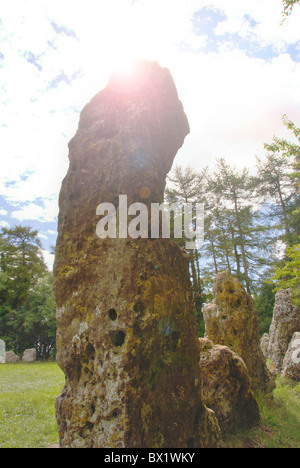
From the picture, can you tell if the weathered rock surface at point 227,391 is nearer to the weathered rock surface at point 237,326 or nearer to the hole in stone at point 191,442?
the hole in stone at point 191,442

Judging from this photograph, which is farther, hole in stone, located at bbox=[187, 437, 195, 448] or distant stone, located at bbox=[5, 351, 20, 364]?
distant stone, located at bbox=[5, 351, 20, 364]

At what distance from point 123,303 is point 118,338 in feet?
1.19

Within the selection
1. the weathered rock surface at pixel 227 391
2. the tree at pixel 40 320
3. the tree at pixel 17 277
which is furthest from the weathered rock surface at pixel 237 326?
the tree at pixel 17 277

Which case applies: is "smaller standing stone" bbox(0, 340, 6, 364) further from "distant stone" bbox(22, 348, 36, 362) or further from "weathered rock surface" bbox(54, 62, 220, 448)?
"weathered rock surface" bbox(54, 62, 220, 448)

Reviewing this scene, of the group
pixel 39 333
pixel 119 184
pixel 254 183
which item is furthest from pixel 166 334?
pixel 39 333

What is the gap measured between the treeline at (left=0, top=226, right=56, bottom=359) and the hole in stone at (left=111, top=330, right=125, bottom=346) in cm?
2690

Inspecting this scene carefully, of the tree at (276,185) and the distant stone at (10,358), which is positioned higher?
the tree at (276,185)

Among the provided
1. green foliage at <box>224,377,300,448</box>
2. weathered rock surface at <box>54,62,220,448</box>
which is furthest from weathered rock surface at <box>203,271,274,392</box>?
weathered rock surface at <box>54,62,220,448</box>

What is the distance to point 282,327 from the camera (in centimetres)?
1177

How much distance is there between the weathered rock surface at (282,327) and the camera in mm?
11281

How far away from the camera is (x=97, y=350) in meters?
3.18

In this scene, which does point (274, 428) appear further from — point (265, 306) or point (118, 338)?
point (265, 306)

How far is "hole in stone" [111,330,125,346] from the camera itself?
312 centimetres

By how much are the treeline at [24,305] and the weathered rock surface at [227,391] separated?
83.3 feet
